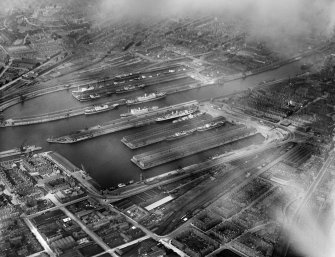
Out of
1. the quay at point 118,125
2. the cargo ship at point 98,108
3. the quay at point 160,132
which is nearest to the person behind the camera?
the quay at point 160,132

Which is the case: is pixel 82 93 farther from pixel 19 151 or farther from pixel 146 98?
Result: pixel 19 151

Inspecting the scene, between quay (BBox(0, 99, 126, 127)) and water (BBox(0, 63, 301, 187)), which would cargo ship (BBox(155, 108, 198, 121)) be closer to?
water (BBox(0, 63, 301, 187))

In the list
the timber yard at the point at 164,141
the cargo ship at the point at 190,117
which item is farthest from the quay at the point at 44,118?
the cargo ship at the point at 190,117

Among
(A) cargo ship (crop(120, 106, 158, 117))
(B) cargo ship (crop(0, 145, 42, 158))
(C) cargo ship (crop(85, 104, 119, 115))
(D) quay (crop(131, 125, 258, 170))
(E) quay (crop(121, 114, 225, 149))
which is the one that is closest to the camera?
(D) quay (crop(131, 125, 258, 170))

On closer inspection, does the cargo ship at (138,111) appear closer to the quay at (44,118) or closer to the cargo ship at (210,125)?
the quay at (44,118)

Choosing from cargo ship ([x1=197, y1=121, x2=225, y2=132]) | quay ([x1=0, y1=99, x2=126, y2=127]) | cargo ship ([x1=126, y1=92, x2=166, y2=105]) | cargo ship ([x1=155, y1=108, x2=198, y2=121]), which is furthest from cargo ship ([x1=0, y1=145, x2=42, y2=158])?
cargo ship ([x1=197, y1=121, x2=225, y2=132])

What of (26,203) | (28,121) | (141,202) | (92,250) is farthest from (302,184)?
(28,121)
